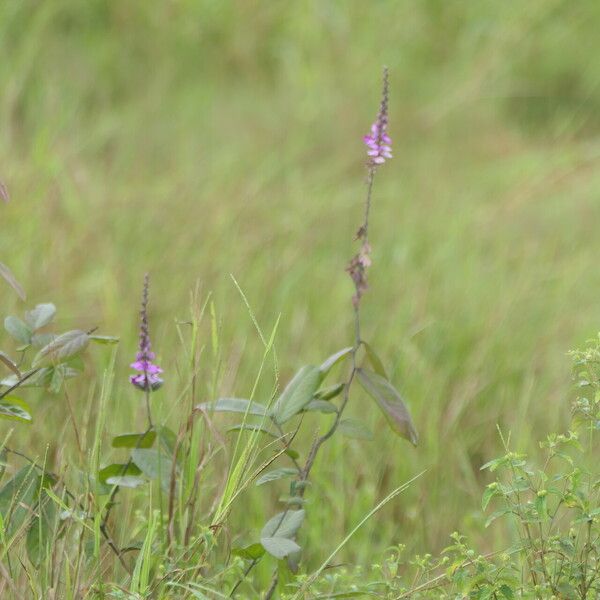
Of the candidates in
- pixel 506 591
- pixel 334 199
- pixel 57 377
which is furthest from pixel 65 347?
pixel 334 199

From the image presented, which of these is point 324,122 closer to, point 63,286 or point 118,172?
point 118,172

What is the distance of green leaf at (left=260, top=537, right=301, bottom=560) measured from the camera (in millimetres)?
1714

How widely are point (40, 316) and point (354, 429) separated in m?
0.49

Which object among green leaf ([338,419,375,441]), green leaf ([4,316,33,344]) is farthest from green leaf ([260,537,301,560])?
green leaf ([4,316,33,344])

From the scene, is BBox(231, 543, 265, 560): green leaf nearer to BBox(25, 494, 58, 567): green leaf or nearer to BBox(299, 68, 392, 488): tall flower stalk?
BBox(299, 68, 392, 488): tall flower stalk

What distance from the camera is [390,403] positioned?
6.18 ft

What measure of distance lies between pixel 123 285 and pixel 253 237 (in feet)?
1.43

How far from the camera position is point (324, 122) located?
4645 millimetres

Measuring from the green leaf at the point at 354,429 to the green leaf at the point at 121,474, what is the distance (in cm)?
30

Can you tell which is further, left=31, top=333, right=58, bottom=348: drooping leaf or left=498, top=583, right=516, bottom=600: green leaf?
left=31, top=333, right=58, bottom=348: drooping leaf

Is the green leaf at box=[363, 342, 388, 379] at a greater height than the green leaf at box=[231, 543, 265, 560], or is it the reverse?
the green leaf at box=[363, 342, 388, 379]

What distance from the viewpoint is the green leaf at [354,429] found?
6.43 ft

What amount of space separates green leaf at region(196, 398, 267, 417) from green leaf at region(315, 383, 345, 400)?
93 mm

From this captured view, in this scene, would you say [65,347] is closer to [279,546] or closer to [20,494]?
[20,494]
